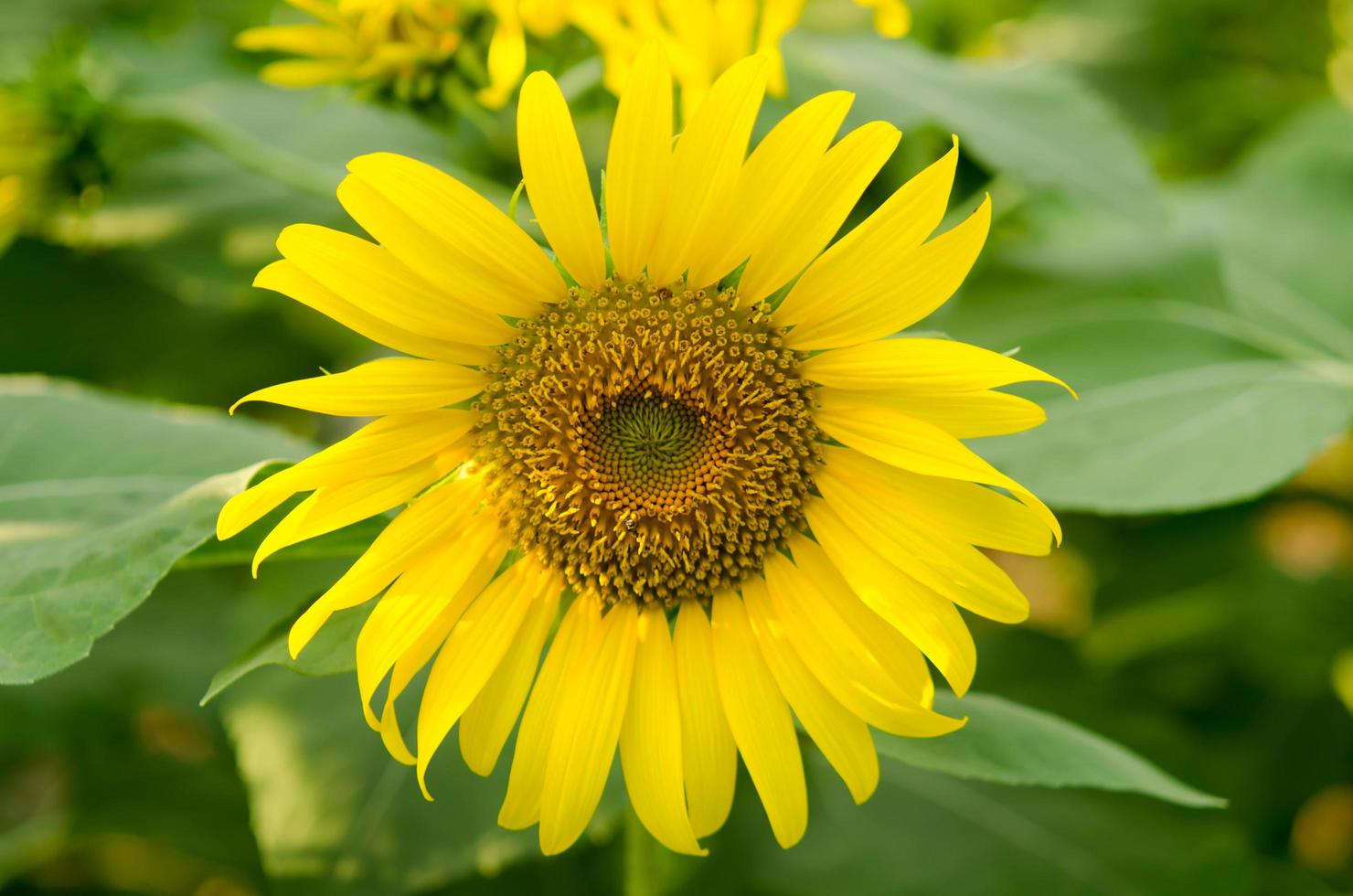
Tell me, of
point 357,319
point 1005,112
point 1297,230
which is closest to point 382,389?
point 357,319

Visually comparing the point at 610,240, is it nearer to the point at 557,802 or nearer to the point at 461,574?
the point at 461,574

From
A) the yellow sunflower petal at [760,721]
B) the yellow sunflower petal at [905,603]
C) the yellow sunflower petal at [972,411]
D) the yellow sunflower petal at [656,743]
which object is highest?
the yellow sunflower petal at [972,411]

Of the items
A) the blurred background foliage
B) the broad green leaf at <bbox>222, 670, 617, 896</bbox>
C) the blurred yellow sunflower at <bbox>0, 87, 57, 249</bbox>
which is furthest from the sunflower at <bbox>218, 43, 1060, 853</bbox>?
the blurred yellow sunflower at <bbox>0, 87, 57, 249</bbox>

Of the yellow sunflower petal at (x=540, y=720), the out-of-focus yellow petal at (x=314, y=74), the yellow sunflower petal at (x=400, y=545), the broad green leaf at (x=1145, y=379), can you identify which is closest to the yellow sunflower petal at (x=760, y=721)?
the yellow sunflower petal at (x=540, y=720)

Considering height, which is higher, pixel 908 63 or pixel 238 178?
pixel 908 63

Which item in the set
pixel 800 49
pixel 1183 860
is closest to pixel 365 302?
pixel 800 49

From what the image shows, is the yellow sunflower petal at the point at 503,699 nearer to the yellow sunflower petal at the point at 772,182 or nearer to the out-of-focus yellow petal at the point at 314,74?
the yellow sunflower petal at the point at 772,182
